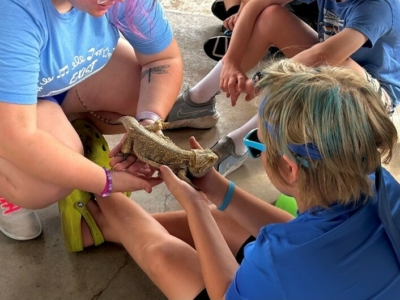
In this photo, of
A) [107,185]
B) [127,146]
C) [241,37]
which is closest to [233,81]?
[241,37]

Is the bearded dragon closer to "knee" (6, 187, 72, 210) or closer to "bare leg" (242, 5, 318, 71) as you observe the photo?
"knee" (6, 187, 72, 210)

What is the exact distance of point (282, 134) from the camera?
0.95m

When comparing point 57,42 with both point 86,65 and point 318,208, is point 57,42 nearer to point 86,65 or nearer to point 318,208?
point 86,65

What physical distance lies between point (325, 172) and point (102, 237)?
0.84 metres

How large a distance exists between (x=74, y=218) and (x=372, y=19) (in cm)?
109

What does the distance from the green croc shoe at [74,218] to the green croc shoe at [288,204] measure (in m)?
0.60

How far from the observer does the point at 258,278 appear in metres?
0.97

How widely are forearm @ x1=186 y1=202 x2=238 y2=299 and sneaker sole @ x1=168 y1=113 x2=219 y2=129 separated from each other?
0.81 metres

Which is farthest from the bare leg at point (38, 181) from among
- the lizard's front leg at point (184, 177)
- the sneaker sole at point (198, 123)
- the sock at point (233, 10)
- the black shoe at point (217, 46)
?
the sock at point (233, 10)

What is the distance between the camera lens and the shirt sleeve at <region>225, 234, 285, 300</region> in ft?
3.11

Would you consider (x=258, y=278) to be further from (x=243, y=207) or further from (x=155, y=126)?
(x=155, y=126)

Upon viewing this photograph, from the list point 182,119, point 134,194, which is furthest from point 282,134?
point 182,119

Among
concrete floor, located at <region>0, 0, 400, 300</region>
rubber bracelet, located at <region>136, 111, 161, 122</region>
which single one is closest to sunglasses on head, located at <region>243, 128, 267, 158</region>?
rubber bracelet, located at <region>136, 111, 161, 122</region>

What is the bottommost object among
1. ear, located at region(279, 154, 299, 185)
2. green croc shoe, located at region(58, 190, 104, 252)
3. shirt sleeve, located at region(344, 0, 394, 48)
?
green croc shoe, located at region(58, 190, 104, 252)
